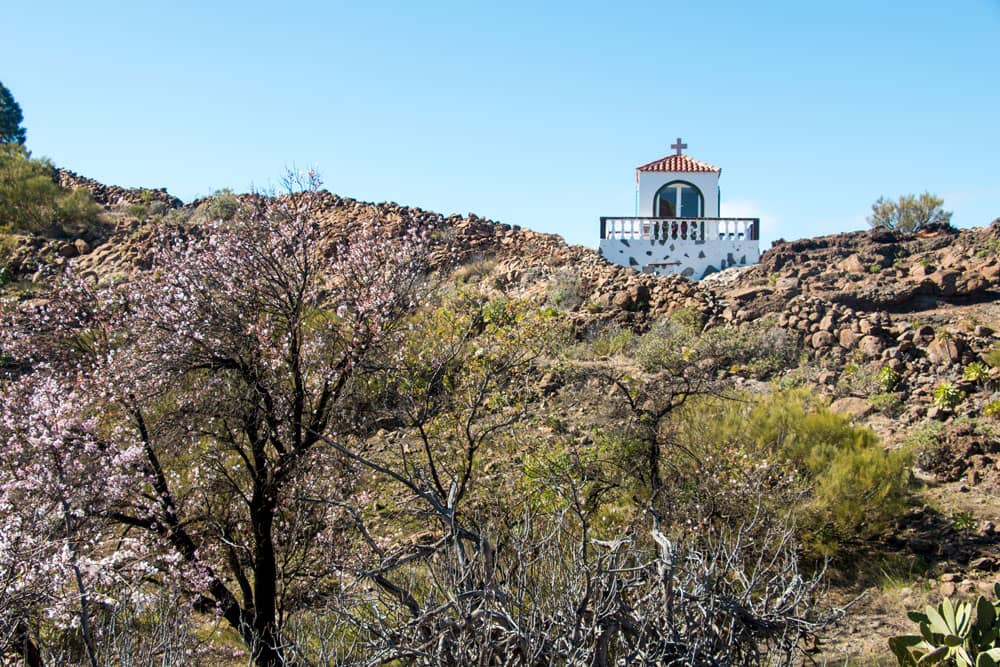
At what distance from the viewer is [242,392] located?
664 centimetres

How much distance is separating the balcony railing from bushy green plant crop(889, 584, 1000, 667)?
15.6 meters

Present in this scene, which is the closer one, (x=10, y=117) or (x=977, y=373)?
(x=977, y=373)

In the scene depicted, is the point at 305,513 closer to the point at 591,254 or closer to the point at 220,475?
the point at 220,475

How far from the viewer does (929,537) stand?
26.6ft

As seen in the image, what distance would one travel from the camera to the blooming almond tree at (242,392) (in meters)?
6.52

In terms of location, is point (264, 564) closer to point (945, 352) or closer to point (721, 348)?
point (721, 348)

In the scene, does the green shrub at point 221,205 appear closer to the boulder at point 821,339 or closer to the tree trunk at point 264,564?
the boulder at point 821,339

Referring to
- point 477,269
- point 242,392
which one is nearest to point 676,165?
point 477,269

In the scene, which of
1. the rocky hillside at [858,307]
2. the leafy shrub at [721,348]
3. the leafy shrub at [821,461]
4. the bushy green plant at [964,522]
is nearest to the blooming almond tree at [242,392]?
the rocky hillside at [858,307]

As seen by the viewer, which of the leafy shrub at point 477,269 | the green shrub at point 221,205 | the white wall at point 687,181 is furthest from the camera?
the green shrub at point 221,205

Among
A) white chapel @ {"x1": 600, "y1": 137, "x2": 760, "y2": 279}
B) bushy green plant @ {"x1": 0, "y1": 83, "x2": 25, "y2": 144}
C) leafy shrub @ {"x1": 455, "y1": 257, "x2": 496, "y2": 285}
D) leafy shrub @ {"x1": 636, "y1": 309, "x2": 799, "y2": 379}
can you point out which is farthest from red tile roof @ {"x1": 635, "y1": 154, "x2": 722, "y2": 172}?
bushy green plant @ {"x1": 0, "y1": 83, "x2": 25, "y2": 144}

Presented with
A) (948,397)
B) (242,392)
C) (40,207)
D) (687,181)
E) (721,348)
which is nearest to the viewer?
(242,392)

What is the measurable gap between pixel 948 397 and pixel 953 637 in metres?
6.46

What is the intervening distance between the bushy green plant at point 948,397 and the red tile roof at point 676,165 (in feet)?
39.5
